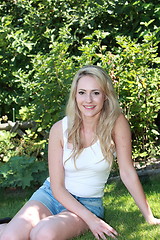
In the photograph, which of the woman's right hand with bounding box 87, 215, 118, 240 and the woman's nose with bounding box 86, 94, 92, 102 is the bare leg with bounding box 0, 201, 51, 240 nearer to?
the woman's right hand with bounding box 87, 215, 118, 240

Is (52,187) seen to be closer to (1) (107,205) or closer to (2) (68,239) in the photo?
(2) (68,239)

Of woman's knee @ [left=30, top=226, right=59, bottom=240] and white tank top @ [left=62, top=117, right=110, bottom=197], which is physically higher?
white tank top @ [left=62, top=117, right=110, bottom=197]

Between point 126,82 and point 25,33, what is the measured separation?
1501 millimetres

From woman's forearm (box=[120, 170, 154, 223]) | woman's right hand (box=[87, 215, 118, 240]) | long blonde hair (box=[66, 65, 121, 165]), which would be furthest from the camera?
long blonde hair (box=[66, 65, 121, 165])

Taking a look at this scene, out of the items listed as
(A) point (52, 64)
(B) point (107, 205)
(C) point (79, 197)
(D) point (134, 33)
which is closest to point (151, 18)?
(D) point (134, 33)

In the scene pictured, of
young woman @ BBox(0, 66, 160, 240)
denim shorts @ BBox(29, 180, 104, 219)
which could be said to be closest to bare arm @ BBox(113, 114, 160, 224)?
young woman @ BBox(0, 66, 160, 240)

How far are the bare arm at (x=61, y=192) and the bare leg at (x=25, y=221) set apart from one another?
142 millimetres

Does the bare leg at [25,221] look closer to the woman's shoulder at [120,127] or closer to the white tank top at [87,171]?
the white tank top at [87,171]

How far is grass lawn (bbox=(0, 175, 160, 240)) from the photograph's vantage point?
116 inches

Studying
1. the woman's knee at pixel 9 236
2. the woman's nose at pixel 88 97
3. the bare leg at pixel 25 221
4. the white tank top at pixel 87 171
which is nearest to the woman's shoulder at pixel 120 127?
the white tank top at pixel 87 171

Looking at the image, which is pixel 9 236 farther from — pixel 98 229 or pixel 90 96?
pixel 90 96

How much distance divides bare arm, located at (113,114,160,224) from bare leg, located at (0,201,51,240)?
23.2 inches

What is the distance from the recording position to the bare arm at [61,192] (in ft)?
9.23

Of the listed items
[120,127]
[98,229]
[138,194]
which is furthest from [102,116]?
[98,229]
